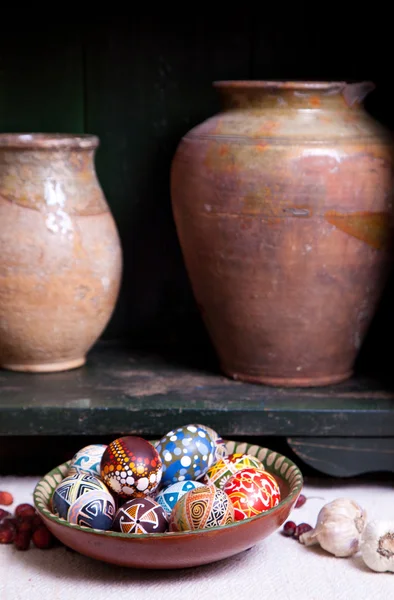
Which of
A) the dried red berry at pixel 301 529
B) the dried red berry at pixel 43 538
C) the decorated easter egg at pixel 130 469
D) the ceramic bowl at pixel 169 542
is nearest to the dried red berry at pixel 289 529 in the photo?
the dried red berry at pixel 301 529

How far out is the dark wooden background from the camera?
1.72 m

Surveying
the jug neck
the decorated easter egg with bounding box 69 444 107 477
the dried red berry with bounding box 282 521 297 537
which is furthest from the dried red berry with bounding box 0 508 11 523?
the jug neck

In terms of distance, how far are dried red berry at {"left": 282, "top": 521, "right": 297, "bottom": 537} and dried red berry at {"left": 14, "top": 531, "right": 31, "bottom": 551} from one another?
0.34 meters

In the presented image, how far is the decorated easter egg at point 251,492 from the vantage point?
1138 mm

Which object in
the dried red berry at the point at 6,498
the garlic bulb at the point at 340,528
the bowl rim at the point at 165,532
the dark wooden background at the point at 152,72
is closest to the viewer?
the bowl rim at the point at 165,532

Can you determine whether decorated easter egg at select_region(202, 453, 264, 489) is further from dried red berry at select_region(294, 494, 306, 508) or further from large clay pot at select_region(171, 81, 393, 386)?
large clay pot at select_region(171, 81, 393, 386)

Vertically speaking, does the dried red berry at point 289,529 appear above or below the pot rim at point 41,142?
below

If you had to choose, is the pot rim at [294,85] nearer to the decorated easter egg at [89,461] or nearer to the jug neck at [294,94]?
the jug neck at [294,94]

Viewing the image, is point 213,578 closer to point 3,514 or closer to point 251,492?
point 251,492

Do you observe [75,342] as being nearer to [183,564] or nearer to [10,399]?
[10,399]

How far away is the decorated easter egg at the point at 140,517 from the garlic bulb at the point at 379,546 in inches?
10.1

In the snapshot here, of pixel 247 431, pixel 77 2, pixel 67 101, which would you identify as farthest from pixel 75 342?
pixel 77 2

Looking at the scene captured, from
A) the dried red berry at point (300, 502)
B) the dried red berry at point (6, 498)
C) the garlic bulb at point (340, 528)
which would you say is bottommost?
the dried red berry at point (300, 502)

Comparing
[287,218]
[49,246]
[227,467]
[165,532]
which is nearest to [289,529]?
[227,467]
